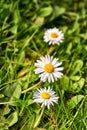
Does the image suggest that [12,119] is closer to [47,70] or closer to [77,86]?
[47,70]

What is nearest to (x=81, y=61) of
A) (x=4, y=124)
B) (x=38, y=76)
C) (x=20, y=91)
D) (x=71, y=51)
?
(x=71, y=51)

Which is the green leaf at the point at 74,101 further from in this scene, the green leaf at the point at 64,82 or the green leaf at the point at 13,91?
the green leaf at the point at 13,91

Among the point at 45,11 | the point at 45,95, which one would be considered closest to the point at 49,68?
the point at 45,95

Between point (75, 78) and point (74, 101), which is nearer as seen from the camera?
point (74, 101)

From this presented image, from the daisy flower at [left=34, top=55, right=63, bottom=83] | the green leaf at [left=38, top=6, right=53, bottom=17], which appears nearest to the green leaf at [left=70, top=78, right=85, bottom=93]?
the daisy flower at [left=34, top=55, right=63, bottom=83]

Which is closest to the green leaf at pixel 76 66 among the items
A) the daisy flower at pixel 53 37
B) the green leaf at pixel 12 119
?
the daisy flower at pixel 53 37

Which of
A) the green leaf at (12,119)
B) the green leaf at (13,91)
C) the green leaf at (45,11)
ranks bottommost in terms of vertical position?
the green leaf at (12,119)
